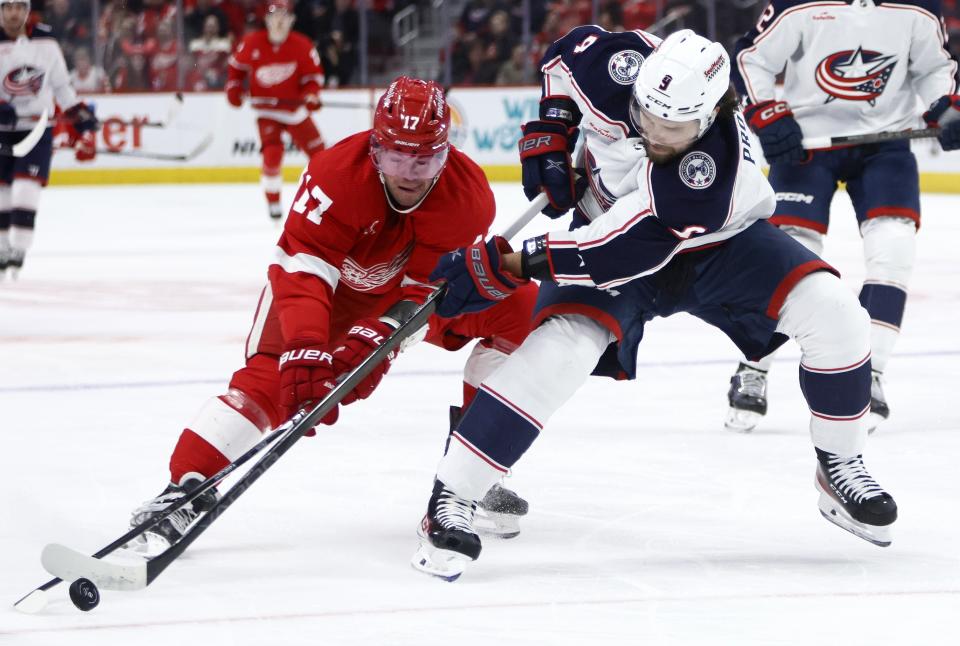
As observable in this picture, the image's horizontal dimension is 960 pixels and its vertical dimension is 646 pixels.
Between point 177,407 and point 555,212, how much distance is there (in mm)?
1286

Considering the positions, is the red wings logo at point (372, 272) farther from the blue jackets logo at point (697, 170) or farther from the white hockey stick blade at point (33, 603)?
the white hockey stick blade at point (33, 603)

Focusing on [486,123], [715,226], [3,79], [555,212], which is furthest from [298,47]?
[715,226]

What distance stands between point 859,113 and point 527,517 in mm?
1541

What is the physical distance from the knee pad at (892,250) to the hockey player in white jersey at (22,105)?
12.9ft

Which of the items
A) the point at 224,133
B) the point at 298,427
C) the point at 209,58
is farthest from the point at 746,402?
the point at 209,58

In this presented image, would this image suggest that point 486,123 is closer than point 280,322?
No

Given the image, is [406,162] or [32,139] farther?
[32,139]

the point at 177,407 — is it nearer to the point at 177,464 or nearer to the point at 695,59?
the point at 177,464

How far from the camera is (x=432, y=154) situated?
2.34m

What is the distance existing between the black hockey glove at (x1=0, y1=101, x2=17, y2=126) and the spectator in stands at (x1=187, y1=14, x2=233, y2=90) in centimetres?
453

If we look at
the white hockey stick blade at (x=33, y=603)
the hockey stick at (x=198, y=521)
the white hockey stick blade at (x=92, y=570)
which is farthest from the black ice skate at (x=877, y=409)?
the white hockey stick blade at (x=33, y=603)

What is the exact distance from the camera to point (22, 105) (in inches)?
249

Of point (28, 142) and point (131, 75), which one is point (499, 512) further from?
point (131, 75)

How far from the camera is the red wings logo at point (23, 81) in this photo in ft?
20.5
